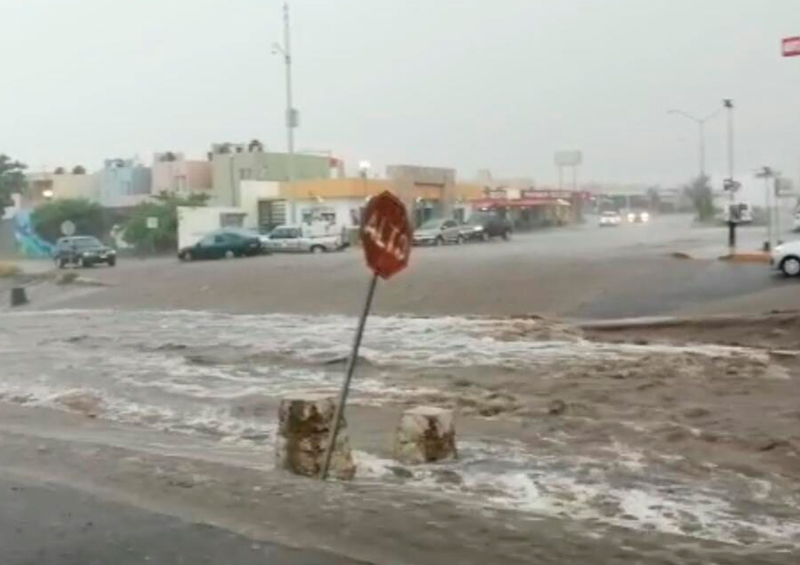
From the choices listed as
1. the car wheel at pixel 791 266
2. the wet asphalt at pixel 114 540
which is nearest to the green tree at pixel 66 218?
the car wheel at pixel 791 266

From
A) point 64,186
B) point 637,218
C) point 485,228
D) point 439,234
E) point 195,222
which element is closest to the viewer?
point 439,234

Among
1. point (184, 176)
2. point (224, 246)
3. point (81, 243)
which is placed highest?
point (184, 176)

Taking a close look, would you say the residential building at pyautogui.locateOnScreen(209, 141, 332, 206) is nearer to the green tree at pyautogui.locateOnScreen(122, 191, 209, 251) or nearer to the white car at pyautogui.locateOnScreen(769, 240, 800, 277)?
the green tree at pyautogui.locateOnScreen(122, 191, 209, 251)

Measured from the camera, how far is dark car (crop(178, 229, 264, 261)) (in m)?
58.4

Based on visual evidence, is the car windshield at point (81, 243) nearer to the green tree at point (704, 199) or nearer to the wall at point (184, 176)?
the wall at point (184, 176)

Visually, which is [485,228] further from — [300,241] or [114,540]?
[114,540]

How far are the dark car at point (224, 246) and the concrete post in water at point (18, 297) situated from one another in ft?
54.3

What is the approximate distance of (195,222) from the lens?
71.6 metres

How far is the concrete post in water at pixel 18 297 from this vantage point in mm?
40650

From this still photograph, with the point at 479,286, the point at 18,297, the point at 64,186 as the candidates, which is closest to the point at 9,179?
the point at 64,186

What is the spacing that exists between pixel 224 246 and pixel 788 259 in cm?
3315

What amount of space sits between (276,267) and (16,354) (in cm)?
1966

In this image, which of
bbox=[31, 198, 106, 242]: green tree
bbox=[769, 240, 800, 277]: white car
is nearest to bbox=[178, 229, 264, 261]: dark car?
bbox=[31, 198, 106, 242]: green tree

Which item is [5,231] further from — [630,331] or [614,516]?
[614,516]
